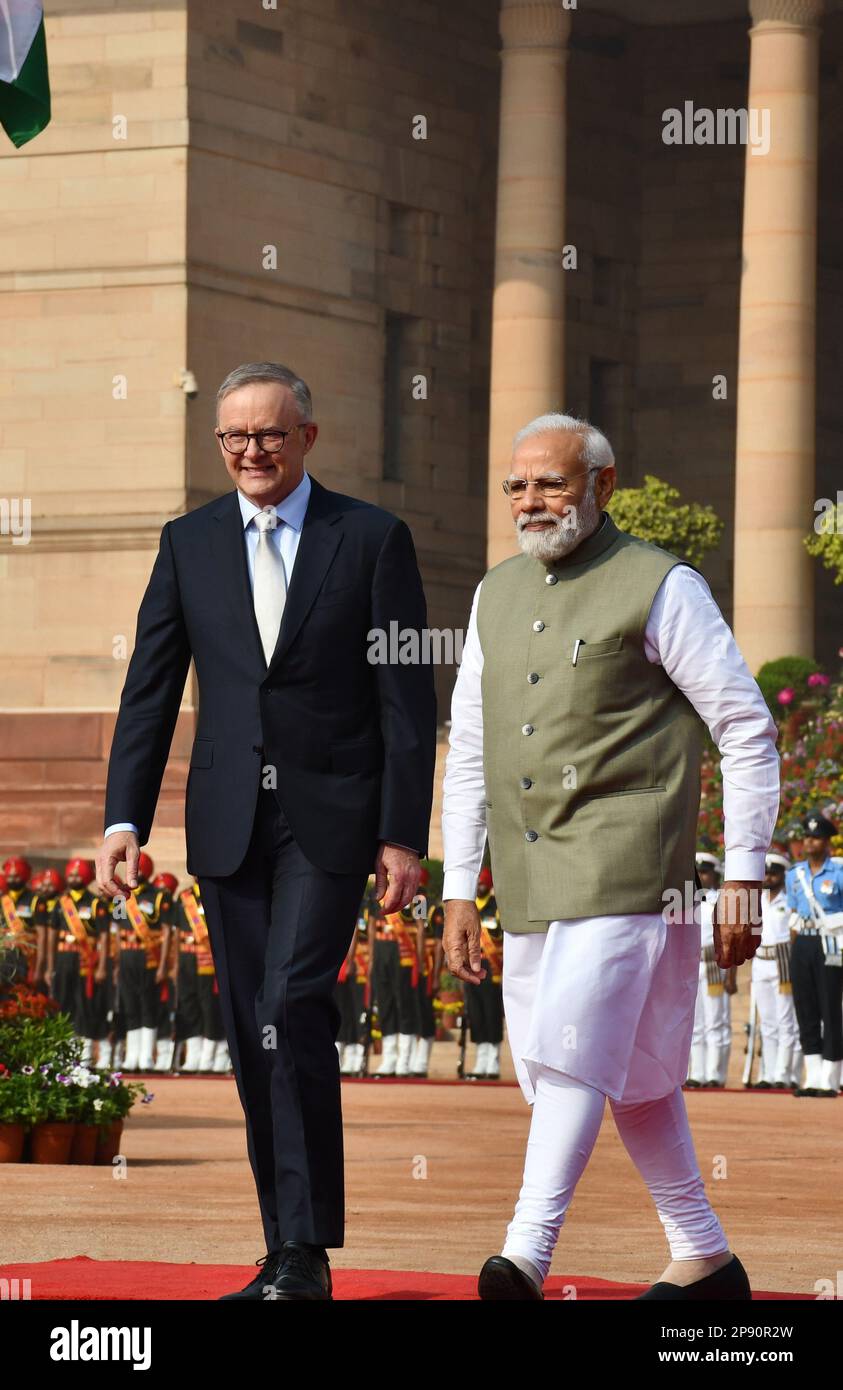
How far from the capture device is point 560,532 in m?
7.91

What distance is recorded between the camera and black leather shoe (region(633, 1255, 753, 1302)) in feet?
25.0

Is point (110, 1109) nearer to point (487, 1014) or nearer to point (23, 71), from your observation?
point (23, 71)

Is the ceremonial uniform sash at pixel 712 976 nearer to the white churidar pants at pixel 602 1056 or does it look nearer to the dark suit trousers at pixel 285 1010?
the dark suit trousers at pixel 285 1010

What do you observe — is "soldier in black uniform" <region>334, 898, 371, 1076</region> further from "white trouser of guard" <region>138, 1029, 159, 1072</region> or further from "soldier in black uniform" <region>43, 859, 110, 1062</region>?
"soldier in black uniform" <region>43, 859, 110, 1062</region>

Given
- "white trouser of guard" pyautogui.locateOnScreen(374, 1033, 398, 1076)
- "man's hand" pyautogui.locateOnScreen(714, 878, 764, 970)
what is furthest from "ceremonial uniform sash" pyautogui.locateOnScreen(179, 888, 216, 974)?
"man's hand" pyautogui.locateOnScreen(714, 878, 764, 970)

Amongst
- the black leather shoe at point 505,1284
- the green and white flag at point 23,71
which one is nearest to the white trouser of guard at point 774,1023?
the green and white flag at point 23,71

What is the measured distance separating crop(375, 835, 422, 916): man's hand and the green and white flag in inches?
360

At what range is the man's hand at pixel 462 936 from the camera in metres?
7.84

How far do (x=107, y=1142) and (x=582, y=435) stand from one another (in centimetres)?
750

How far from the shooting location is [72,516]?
40250mm

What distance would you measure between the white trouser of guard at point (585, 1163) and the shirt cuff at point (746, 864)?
22.8 inches

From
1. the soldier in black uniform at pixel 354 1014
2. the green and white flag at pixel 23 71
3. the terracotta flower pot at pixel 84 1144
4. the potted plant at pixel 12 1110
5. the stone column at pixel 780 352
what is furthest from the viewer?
the stone column at pixel 780 352

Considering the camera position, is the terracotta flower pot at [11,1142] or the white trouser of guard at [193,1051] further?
the white trouser of guard at [193,1051]

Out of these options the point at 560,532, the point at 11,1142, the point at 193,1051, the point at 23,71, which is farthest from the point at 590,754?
the point at 193,1051
